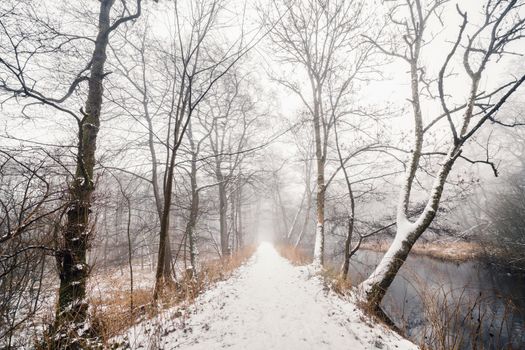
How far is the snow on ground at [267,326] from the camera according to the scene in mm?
3156

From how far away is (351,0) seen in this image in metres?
7.67

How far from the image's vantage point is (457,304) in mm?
2547

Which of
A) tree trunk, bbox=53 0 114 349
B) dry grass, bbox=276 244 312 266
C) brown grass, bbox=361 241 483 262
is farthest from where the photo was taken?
brown grass, bbox=361 241 483 262

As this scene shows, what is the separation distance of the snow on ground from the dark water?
0.66 m

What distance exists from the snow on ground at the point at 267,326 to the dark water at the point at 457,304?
0.66 meters

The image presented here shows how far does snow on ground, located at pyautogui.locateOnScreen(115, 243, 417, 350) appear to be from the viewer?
316cm

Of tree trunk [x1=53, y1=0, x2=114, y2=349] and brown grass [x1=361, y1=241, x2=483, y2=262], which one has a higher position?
tree trunk [x1=53, y1=0, x2=114, y2=349]

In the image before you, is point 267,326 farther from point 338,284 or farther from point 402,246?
point 402,246

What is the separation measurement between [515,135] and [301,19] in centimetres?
2268

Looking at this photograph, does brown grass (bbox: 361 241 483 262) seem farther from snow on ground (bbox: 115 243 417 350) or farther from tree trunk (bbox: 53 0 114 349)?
tree trunk (bbox: 53 0 114 349)

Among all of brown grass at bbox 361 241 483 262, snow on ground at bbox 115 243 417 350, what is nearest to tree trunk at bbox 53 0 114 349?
snow on ground at bbox 115 243 417 350

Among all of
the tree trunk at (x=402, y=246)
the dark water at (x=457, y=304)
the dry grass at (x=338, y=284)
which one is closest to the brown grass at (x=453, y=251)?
the dark water at (x=457, y=304)

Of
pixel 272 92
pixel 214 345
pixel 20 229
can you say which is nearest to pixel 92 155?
pixel 20 229

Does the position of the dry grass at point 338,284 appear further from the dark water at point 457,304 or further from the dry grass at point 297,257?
the dry grass at point 297,257
